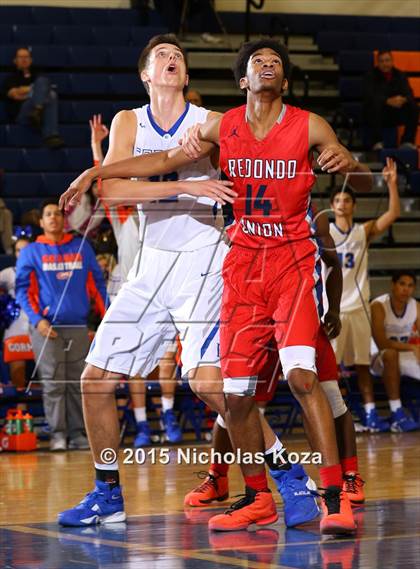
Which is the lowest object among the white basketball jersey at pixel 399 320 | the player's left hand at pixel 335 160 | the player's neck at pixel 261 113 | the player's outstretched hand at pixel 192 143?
the white basketball jersey at pixel 399 320

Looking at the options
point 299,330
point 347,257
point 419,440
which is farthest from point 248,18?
point 299,330

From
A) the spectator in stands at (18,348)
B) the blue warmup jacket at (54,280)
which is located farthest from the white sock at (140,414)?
the spectator in stands at (18,348)

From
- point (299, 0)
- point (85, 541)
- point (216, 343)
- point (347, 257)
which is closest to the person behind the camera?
point (85, 541)

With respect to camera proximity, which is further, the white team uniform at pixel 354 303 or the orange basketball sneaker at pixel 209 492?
the white team uniform at pixel 354 303

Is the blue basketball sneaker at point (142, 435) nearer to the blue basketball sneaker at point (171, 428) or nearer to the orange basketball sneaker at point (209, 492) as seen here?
the blue basketball sneaker at point (171, 428)

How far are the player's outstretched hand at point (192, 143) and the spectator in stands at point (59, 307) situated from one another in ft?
13.9

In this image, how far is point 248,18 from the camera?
14.4 metres

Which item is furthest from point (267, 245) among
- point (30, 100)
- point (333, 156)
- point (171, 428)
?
point (30, 100)

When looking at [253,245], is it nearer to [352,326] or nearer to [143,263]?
[143,263]

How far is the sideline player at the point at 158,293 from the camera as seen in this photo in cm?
525

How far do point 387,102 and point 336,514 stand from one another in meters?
9.73

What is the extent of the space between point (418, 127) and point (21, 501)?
967 cm

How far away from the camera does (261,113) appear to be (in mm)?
4977

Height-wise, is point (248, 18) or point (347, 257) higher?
point (248, 18)
